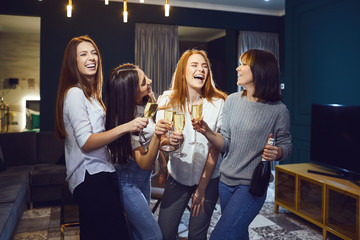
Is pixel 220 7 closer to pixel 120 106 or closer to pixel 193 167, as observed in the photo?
pixel 193 167

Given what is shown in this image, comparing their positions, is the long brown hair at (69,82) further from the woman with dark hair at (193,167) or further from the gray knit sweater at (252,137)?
the gray knit sweater at (252,137)

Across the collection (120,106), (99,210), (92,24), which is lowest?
(99,210)

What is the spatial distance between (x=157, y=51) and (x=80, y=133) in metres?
4.68

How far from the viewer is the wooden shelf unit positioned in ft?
8.18

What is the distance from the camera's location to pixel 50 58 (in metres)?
5.01

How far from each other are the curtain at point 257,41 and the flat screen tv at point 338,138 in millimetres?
3416

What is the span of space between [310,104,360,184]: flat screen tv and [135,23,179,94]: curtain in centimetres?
319

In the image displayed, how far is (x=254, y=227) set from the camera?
3047 mm

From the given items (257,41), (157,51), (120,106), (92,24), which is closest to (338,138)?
(120,106)

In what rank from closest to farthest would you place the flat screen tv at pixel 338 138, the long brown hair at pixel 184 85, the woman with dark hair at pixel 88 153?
the woman with dark hair at pixel 88 153 < the long brown hair at pixel 184 85 < the flat screen tv at pixel 338 138

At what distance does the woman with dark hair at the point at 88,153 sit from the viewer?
134 centimetres

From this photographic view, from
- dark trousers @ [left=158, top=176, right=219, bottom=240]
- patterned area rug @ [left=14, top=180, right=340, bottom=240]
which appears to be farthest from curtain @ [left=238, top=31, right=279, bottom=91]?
dark trousers @ [left=158, top=176, right=219, bottom=240]

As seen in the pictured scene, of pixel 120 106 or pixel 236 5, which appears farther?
pixel 236 5

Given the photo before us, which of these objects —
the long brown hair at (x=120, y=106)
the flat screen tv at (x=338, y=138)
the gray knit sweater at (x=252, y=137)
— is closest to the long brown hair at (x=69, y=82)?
the long brown hair at (x=120, y=106)
